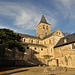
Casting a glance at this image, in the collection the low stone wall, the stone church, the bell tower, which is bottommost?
the low stone wall

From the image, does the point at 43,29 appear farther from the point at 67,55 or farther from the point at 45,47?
the point at 67,55

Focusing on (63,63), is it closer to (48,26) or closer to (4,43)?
(4,43)

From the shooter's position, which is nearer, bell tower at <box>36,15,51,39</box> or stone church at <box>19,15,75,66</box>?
stone church at <box>19,15,75,66</box>

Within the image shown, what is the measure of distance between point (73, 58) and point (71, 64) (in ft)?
6.04

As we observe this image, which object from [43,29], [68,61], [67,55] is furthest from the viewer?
[43,29]

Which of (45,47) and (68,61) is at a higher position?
(45,47)

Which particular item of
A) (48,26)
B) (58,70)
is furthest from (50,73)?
(48,26)

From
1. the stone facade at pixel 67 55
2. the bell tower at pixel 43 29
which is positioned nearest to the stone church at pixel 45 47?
the stone facade at pixel 67 55

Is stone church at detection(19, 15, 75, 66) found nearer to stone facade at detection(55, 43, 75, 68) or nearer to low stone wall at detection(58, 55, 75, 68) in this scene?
stone facade at detection(55, 43, 75, 68)

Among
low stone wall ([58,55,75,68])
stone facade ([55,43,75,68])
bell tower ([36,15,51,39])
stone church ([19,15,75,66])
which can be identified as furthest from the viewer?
bell tower ([36,15,51,39])

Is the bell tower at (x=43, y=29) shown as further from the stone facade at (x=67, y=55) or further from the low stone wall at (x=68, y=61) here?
the low stone wall at (x=68, y=61)

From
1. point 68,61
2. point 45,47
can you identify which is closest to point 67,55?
point 68,61

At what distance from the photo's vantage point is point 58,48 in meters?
32.9

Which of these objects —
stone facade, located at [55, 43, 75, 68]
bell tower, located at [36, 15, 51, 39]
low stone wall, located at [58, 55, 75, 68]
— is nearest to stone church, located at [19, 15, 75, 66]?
stone facade, located at [55, 43, 75, 68]
